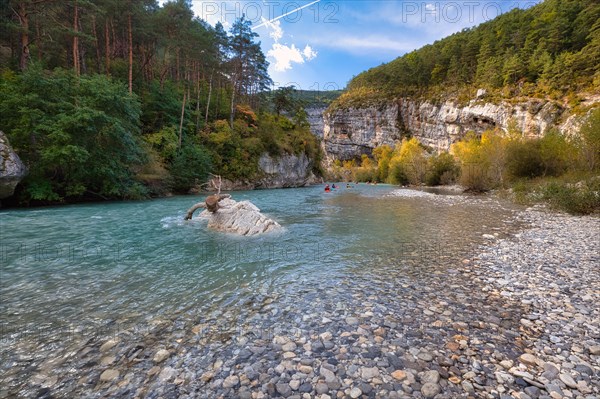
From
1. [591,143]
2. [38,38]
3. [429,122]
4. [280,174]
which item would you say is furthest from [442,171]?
[38,38]

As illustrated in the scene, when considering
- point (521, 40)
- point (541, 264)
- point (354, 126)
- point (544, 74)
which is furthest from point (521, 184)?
point (354, 126)

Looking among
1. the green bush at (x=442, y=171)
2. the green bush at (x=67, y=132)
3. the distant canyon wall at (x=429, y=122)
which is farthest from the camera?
the distant canyon wall at (x=429, y=122)

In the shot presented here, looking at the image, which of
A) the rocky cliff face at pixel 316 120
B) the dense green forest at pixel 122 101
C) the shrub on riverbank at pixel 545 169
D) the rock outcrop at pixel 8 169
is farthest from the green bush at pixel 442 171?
the rocky cliff face at pixel 316 120

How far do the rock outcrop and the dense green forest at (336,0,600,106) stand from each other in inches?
2987

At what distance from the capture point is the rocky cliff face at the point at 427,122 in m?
54.6

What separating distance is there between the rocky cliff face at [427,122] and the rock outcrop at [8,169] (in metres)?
49.9

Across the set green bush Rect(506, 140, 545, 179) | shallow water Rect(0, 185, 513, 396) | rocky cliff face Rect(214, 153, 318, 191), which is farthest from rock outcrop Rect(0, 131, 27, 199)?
green bush Rect(506, 140, 545, 179)

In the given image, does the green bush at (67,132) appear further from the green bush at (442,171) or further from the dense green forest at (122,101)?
the green bush at (442,171)

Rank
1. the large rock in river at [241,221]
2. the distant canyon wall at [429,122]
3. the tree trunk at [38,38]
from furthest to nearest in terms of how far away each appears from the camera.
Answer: the distant canyon wall at [429,122] → the tree trunk at [38,38] → the large rock in river at [241,221]

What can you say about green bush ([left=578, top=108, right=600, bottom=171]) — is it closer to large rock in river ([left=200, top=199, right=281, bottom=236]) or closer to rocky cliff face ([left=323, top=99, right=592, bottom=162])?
rocky cliff face ([left=323, top=99, right=592, bottom=162])

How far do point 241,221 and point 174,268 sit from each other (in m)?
5.20

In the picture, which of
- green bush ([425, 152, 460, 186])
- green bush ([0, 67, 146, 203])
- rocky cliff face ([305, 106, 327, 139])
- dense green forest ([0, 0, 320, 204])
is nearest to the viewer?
green bush ([0, 67, 146, 203])

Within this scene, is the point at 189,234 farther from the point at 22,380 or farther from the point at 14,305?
the point at 22,380

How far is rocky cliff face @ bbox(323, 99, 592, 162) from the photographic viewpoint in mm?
54594
